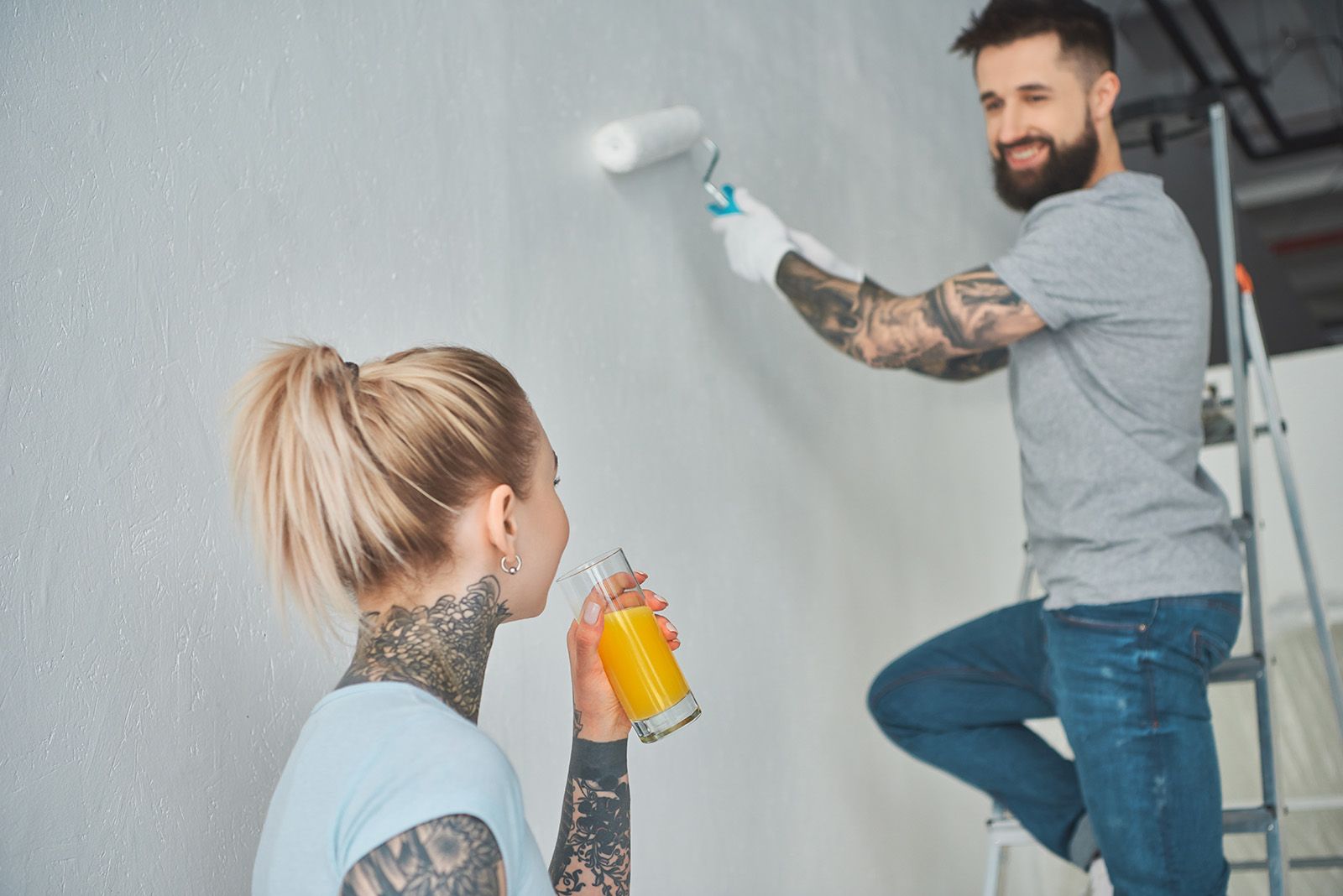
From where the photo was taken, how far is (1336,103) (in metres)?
7.12

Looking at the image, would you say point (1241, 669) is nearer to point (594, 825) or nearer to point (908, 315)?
point (908, 315)

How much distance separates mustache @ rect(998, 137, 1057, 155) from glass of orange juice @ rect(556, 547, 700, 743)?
45.5 inches

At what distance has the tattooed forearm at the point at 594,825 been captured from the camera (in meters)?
1.15

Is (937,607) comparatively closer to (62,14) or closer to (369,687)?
(369,687)

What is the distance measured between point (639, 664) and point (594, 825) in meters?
0.18

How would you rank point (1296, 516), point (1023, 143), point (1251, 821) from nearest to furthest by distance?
1. point (1251, 821)
2. point (1023, 143)
3. point (1296, 516)

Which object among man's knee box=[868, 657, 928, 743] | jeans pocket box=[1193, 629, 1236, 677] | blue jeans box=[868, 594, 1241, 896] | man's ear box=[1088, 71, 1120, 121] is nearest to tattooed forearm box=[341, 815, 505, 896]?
blue jeans box=[868, 594, 1241, 896]

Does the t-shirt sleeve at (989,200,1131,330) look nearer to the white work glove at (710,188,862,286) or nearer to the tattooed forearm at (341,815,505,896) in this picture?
the white work glove at (710,188,862,286)

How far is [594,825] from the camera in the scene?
1.17m

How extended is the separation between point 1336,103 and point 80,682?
785cm

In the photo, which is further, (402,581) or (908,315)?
(908,315)

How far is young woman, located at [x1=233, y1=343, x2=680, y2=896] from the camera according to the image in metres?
0.82

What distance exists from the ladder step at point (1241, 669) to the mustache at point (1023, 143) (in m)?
0.87

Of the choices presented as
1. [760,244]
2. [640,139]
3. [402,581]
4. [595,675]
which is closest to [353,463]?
[402,581]
